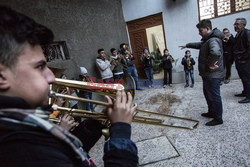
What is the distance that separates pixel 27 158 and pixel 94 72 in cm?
483

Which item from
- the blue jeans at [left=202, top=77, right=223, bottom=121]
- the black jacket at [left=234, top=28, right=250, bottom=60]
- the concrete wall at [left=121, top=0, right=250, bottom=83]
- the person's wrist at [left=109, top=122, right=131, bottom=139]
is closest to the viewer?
the person's wrist at [left=109, top=122, right=131, bottom=139]

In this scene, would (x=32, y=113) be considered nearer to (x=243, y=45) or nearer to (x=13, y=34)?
(x=13, y=34)

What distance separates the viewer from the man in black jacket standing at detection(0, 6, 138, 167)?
510 mm

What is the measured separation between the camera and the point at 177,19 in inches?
248

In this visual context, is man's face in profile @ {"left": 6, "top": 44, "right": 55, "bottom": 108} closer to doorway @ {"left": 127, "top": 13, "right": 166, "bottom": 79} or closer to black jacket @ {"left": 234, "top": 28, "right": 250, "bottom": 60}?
black jacket @ {"left": 234, "top": 28, "right": 250, "bottom": 60}

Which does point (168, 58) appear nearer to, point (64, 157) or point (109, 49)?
point (109, 49)

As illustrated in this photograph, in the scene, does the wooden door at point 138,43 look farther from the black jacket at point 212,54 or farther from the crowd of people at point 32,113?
the crowd of people at point 32,113

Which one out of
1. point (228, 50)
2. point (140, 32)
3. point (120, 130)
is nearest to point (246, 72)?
point (228, 50)

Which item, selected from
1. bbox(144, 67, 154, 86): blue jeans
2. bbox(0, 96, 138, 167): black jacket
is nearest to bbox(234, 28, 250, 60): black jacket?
bbox(144, 67, 154, 86): blue jeans

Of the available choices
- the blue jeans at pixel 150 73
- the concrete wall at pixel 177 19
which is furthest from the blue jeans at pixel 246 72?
the blue jeans at pixel 150 73

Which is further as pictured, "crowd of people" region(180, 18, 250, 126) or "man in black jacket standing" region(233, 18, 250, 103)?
"man in black jacket standing" region(233, 18, 250, 103)

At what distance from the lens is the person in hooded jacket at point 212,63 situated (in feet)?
8.57

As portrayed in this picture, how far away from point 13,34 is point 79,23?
181 inches

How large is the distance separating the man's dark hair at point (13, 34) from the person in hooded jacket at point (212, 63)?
2.65 m
